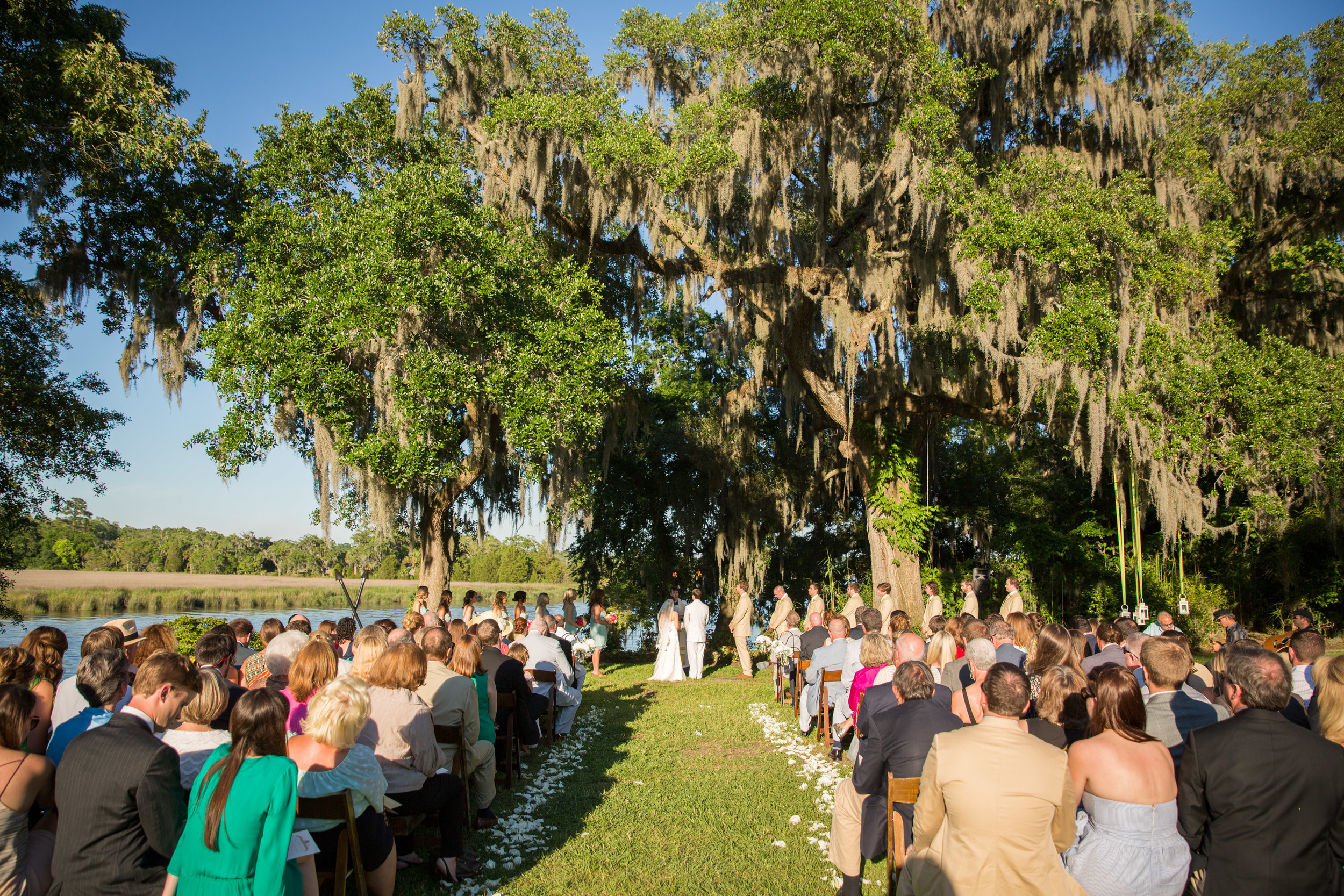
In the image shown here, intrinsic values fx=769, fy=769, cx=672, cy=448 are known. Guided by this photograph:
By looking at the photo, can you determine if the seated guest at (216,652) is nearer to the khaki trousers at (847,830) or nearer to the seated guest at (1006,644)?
the khaki trousers at (847,830)

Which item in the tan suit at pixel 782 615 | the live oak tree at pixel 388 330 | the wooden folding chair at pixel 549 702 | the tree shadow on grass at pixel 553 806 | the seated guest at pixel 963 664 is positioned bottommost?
the tree shadow on grass at pixel 553 806

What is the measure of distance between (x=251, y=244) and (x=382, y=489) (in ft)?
12.7

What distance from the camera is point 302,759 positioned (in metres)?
3.27

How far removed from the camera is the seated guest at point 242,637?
5.76 m

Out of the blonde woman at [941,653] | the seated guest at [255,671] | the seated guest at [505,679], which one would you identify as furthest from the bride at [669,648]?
the seated guest at [255,671]

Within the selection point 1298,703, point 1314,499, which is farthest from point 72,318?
point 1314,499

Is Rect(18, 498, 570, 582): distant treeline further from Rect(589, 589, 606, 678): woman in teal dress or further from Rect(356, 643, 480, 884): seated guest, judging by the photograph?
Rect(356, 643, 480, 884): seated guest

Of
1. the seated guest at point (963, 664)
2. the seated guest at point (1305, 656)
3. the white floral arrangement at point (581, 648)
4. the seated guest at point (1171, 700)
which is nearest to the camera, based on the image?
the seated guest at point (1171, 700)

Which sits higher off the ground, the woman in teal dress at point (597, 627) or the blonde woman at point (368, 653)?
the blonde woman at point (368, 653)

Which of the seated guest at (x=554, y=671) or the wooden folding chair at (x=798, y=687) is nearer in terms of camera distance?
the seated guest at (x=554, y=671)

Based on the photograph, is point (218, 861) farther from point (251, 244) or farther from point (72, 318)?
point (72, 318)

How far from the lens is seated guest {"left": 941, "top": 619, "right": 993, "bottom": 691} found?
5160 millimetres

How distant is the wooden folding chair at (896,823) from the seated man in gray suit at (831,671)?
2654 millimetres

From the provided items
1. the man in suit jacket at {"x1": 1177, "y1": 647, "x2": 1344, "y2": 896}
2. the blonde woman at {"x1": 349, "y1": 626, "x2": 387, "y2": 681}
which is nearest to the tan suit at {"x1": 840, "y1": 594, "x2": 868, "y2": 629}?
the blonde woman at {"x1": 349, "y1": 626, "x2": 387, "y2": 681}
